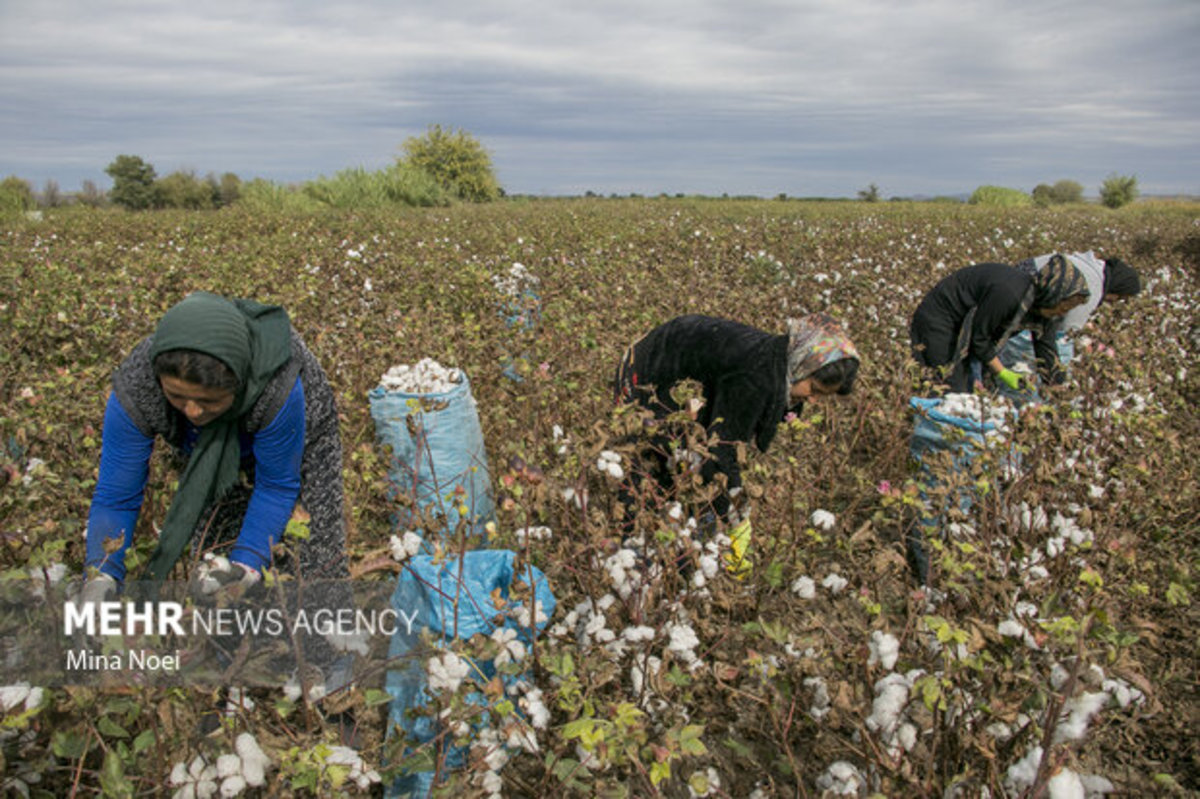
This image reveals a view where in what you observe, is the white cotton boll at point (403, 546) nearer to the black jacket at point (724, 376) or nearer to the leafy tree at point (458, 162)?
Answer: the black jacket at point (724, 376)

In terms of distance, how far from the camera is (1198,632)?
2705 millimetres

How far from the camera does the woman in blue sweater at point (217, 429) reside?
1.50 metres

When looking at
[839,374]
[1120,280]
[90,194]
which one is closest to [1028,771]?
[839,374]

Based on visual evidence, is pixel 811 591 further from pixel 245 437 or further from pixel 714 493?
pixel 245 437

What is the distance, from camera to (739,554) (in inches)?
82.1

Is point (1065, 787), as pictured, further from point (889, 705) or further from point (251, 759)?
point (251, 759)

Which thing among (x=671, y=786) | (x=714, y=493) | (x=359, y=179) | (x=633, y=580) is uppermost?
(x=359, y=179)

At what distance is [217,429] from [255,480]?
243 mm

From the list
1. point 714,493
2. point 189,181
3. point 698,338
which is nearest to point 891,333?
point 698,338

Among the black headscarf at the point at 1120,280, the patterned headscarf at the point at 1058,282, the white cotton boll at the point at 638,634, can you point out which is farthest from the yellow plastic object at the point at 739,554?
the black headscarf at the point at 1120,280

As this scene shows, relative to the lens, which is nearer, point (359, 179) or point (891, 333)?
point (891, 333)

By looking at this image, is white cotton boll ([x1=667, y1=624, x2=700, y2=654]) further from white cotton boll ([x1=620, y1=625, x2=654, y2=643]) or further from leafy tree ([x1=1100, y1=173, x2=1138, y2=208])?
leafy tree ([x1=1100, y1=173, x2=1138, y2=208])

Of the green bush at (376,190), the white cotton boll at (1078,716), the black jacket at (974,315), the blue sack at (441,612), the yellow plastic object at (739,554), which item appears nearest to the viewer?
the white cotton boll at (1078,716)

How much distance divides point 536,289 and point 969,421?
3838mm
